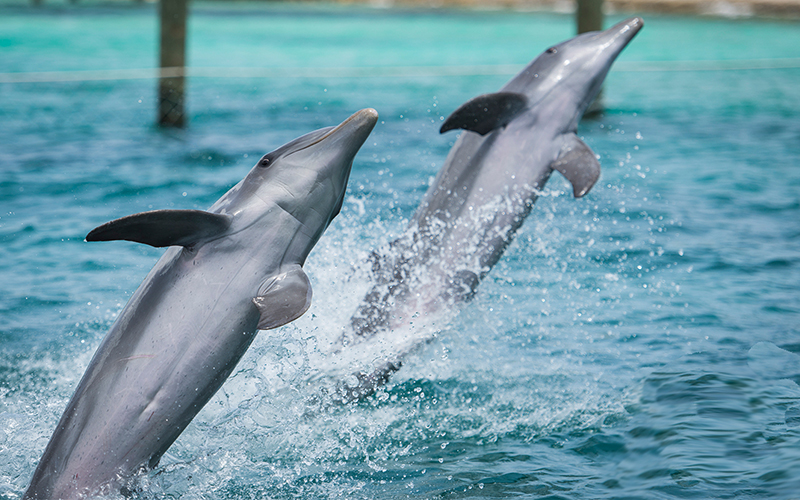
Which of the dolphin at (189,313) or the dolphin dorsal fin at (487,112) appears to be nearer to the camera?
the dolphin at (189,313)

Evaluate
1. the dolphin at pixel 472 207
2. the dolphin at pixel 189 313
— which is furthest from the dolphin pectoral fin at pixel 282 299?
the dolphin at pixel 472 207

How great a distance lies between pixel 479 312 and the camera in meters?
6.07

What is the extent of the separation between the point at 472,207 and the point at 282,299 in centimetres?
207

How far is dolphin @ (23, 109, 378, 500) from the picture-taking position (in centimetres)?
384

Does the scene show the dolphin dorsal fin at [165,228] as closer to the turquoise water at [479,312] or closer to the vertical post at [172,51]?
the turquoise water at [479,312]

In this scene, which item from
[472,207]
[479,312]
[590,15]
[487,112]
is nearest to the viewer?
[487,112]

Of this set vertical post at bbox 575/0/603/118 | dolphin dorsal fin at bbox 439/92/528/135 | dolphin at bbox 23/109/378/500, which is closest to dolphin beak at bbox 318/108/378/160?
dolphin at bbox 23/109/378/500

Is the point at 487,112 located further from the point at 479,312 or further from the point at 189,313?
the point at 189,313

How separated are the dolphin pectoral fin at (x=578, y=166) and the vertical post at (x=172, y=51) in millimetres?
6946

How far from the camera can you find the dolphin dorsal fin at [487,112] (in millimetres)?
5309

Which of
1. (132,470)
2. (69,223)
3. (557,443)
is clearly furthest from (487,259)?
(69,223)

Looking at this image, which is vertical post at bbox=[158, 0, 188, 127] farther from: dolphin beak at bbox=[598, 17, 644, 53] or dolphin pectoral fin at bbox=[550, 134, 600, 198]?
dolphin pectoral fin at bbox=[550, 134, 600, 198]

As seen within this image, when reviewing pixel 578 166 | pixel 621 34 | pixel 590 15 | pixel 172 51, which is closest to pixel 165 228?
pixel 578 166

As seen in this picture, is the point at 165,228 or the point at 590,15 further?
the point at 590,15
